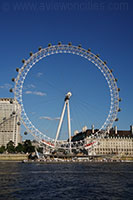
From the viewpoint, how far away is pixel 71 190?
24297 millimetres

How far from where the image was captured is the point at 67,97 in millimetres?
75000

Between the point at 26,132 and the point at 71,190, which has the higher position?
the point at 26,132

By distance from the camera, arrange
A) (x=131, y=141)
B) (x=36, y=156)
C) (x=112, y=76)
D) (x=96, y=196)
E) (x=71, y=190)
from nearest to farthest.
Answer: (x=96, y=196)
(x=71, y=190)
(x=112, y=76)
(x=36, y=156)
(x=131, y=141)

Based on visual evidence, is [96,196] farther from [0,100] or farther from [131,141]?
[0,100]

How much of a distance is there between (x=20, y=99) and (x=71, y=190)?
124 ft

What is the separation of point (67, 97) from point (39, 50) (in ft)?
57.8

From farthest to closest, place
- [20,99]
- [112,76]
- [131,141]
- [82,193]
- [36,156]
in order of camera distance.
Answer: [131,141] < [36,156] < [112,76] < [20,99] < [82,193]

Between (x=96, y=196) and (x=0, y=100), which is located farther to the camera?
(x=0, y=100)

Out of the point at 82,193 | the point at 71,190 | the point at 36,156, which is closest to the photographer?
the point at 82,193

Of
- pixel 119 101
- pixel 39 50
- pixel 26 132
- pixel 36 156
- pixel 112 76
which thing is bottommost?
pixel 36 156

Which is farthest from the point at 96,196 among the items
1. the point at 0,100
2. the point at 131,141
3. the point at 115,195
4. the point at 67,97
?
the point at 0,100

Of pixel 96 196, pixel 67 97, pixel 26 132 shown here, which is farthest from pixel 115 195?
pixel 67 97

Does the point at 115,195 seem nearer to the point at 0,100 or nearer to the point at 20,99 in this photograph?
the point at 20,99

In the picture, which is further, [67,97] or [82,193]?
[67,97]
